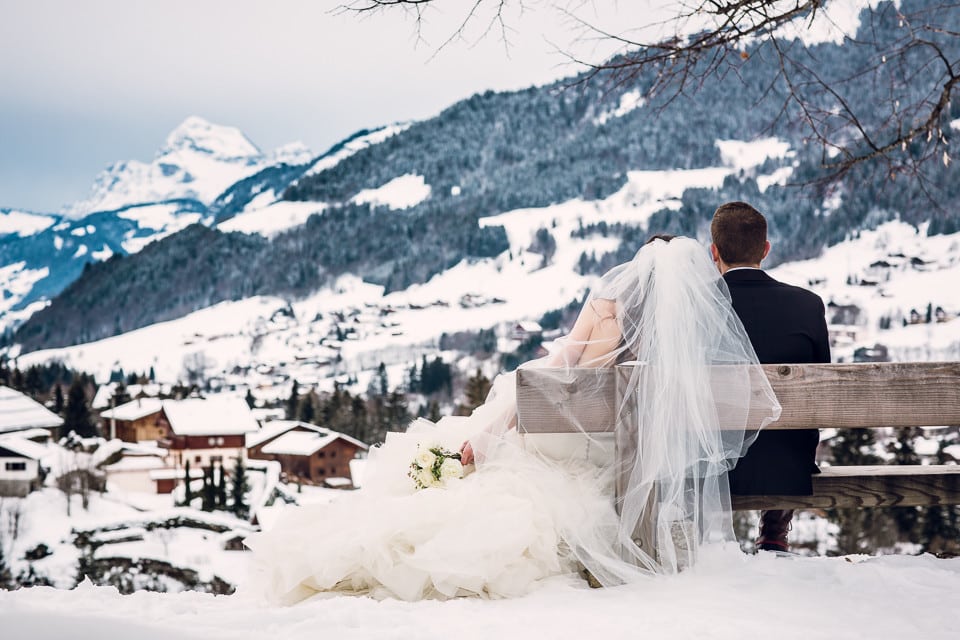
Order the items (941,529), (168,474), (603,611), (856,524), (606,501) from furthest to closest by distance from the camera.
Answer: (168,474) < (856,524) < (941,529) < (606,501) < (603,611)

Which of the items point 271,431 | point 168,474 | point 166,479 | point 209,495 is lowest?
point 166,479

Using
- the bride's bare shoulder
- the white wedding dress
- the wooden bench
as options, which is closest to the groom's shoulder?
the wooden bench

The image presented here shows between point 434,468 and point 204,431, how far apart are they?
6258 cm

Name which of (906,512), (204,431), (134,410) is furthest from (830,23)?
(134,410)

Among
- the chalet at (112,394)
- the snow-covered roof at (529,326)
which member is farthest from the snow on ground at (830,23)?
the snow-covered roof at (529,326)

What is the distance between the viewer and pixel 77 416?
220 feet

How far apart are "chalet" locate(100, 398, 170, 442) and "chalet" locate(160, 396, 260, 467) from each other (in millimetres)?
4056

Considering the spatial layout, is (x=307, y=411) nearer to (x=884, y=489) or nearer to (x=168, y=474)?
(x=168, y=474)

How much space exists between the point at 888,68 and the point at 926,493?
3.15 metres

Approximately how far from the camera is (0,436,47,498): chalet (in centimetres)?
5116

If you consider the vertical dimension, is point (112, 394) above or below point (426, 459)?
below

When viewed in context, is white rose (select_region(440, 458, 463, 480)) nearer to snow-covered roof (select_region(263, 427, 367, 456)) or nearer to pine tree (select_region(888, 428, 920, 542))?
pine tree (select_region(888, 428, 920, 542))

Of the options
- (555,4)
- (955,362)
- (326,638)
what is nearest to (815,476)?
(955,362)

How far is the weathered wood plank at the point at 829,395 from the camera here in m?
3.29
